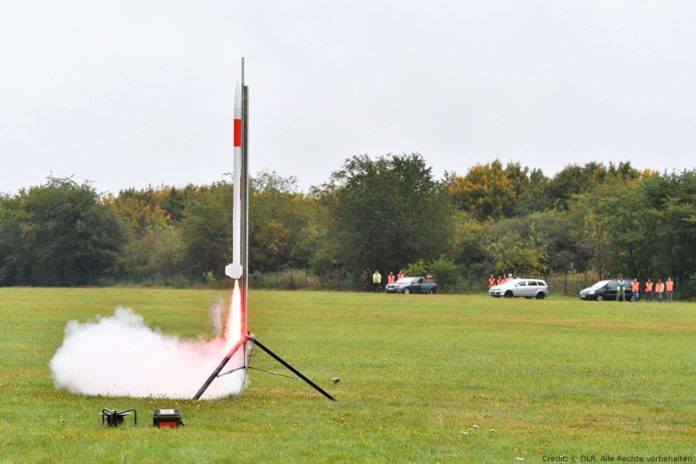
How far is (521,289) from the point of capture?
262ft

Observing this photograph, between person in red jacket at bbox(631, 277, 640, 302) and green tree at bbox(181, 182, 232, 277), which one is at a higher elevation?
green tree at bbox(181, 182, 232, 277)

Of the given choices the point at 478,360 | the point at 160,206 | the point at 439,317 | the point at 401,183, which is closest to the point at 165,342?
the point at 478,360

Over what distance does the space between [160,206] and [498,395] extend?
474ft

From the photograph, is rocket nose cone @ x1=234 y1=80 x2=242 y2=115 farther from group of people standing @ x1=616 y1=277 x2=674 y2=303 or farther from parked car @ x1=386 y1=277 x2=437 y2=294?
parked car @ x1=386 y1=277 x2=437 y2=294

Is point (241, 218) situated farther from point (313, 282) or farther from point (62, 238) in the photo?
point (62, 238)

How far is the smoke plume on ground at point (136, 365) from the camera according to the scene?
1703 centimetres

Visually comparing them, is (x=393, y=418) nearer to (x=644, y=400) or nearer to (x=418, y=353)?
(x=644, y=400)

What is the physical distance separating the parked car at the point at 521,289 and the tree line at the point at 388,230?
840 centimetres

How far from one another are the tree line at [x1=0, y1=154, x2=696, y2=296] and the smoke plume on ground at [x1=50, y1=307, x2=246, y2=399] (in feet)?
216

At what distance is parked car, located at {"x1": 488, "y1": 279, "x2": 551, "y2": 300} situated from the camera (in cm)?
7962

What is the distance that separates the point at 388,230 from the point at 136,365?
261 ft

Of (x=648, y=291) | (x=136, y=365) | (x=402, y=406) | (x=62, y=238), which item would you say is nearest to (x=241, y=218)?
(x=136, y=365)

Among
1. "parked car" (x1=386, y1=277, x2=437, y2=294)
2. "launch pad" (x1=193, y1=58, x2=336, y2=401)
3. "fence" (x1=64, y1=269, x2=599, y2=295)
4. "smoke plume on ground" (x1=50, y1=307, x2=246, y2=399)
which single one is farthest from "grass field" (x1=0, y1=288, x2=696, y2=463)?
"fence" (x1=64, y1=269, x2=599, y2=295)

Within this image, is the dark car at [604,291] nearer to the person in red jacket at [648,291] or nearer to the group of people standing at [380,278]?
the person in red jacket at [648,291]
